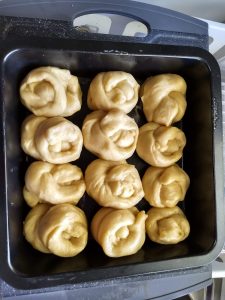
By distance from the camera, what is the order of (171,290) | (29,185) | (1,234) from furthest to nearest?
(171,290) < (29,185) < (1,234)

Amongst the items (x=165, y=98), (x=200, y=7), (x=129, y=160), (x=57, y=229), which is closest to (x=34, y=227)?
(x=57, y=229)

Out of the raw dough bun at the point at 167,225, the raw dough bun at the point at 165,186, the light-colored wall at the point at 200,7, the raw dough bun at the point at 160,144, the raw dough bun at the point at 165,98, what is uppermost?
the light-colored wall at the point at 200,7

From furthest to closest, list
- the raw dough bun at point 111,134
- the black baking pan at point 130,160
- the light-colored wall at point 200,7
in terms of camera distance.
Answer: the light-colored wall at point 200,7 < the raw dough bun at point 111,134 < the black baking pan at point 130,160

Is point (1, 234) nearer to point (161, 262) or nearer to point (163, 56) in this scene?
point (161, 262)

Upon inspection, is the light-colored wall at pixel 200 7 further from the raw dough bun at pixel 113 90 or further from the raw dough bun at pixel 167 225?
the raw dough bun at pixel 167 225

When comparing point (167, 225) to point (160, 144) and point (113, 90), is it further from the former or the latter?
point (113, 90)

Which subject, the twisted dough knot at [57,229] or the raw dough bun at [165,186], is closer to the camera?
the twisted dough knot at [57,229]

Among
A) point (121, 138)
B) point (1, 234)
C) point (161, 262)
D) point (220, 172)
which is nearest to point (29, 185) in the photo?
point (1, 234)

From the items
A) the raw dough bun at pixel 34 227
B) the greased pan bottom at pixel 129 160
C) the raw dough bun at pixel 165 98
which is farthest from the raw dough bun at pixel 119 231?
the raw dough bun at pixel 165 98
